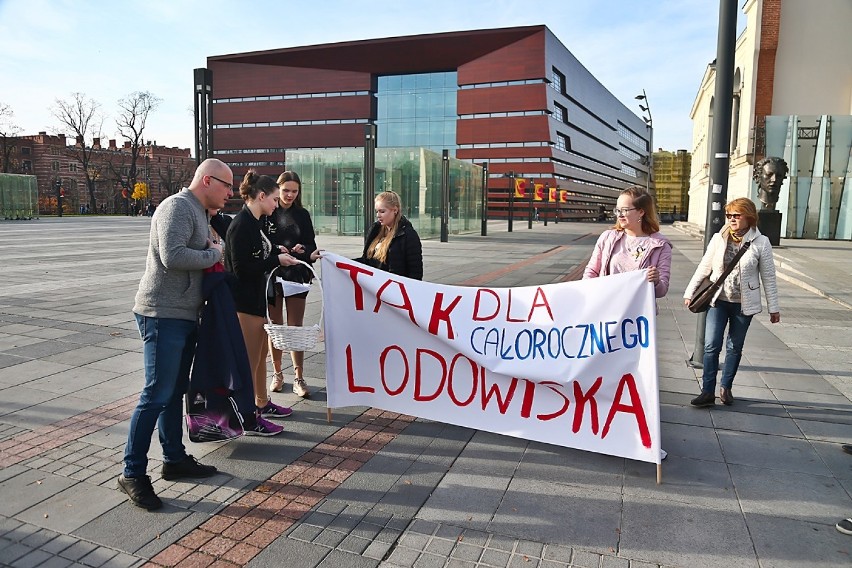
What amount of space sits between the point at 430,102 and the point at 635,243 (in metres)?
66.1

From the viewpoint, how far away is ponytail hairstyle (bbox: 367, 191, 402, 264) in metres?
5.08

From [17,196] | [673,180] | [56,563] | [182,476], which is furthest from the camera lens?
[673,180]

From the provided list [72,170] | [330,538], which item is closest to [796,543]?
[330,538]

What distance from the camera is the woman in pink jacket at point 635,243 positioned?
4.45 metres

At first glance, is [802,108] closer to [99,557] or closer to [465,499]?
[465,499]

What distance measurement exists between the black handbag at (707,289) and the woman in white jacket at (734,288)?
41 millimetres

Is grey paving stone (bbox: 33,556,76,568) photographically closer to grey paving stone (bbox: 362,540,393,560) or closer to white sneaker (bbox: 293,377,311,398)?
grey paving stone (bbox: 362,540,393,560)

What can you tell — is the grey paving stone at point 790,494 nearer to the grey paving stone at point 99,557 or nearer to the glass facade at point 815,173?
the grey paving stone at point 99,557

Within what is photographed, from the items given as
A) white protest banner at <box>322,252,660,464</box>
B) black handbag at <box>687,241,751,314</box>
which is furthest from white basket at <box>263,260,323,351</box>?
black handbag at <box>687,241,751,314</box>

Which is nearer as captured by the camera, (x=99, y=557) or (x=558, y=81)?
(x=99, y=557)

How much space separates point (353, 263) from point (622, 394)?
218 centimetres

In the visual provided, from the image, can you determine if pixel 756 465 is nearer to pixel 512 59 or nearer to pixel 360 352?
pixel 360 352

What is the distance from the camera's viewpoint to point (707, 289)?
528 cm

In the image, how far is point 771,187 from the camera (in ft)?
71.1
